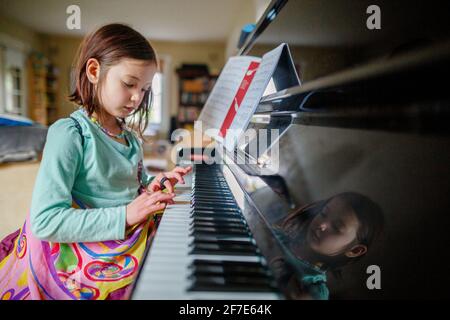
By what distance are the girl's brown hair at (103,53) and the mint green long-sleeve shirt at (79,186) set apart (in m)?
0.07

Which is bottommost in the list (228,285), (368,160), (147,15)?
(228,285)

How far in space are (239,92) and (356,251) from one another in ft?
2.17

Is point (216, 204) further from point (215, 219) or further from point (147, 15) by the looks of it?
point (147, 15)

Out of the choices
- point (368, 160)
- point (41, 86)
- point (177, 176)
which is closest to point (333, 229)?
point (368, 160)

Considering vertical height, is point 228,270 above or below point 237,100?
below

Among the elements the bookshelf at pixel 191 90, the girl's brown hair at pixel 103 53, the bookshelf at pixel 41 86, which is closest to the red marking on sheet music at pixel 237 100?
the girl's brown hair at pixel 103 53

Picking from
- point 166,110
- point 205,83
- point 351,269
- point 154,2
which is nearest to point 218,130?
point 351,269

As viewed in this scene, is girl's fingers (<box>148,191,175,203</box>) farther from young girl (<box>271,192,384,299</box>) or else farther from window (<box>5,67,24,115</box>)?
window (<box>5,67,24,115</box>)

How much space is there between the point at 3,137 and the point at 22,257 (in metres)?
4.78

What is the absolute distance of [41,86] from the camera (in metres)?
6.79

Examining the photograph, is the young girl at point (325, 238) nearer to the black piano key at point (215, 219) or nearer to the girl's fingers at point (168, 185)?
the black piano key at point (215, 219)

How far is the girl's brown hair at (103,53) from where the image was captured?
78cm

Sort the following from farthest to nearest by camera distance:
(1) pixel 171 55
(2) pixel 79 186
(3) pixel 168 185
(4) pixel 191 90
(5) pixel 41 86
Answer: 1. (1) pixel 171 55
2. (4) pixel 191 90
3. (5) pixel 41 86
4. (3) pixel 168 185
5. (2) pixel 79 186
